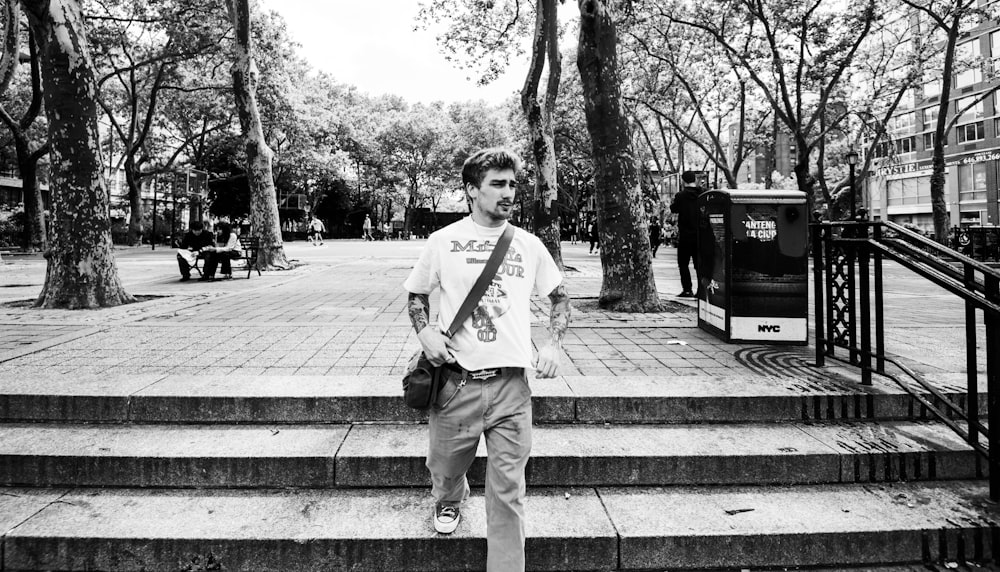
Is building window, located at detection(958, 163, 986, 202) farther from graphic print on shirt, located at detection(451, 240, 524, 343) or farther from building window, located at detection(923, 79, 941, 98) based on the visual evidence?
graphic print on shirt, located at detection(451, 240, 524, 343)

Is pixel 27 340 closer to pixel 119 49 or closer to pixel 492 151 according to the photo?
pixel 492 151

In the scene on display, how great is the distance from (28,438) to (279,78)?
22037 mm

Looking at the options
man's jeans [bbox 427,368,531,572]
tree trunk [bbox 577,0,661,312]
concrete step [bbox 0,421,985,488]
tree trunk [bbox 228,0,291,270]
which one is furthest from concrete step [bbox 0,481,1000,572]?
tree trunk [bbox 228,0,291,270]

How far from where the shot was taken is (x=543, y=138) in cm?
1385

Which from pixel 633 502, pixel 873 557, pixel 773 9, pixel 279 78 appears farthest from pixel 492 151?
pixel 279 78

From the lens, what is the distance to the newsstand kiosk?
5285 millimetres

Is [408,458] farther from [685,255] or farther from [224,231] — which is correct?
[224,231]

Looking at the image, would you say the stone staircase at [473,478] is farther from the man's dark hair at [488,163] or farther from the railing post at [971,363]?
the man's dark hair at [488,163]

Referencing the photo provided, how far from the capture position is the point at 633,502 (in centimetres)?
309

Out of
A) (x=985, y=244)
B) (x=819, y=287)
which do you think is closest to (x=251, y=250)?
(x=819, y=287)

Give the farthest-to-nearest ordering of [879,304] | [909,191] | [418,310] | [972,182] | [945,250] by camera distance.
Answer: [909,191] → [972,182] → [879,304] → [945,250] → [418,310]

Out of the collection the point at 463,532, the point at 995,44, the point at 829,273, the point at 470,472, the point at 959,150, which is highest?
the point at 995,44

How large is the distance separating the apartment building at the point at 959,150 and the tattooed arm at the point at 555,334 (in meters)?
33.9

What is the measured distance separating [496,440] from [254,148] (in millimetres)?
13714
